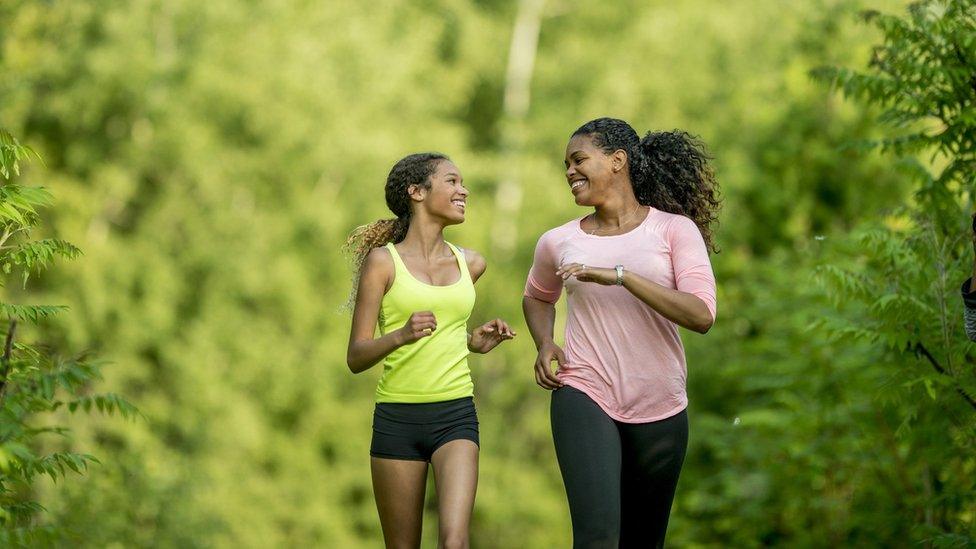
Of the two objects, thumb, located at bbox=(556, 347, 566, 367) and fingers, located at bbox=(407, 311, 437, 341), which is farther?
thumb, located at bbox=(556, 347, 566, 367)

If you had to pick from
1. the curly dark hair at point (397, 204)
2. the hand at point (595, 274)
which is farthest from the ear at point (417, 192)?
the hand at point (595, 274)

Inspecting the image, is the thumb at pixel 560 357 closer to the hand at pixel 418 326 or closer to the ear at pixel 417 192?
the hand at pixel 418 326

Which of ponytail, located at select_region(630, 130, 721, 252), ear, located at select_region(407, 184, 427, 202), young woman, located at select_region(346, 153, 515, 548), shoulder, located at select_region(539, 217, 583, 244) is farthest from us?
ear, located at select_region(407, 184, 427, 202)

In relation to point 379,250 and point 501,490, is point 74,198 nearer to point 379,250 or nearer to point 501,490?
point 501,490

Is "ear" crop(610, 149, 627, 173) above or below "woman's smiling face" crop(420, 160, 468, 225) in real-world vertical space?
above

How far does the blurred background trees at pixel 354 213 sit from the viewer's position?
53.0ft

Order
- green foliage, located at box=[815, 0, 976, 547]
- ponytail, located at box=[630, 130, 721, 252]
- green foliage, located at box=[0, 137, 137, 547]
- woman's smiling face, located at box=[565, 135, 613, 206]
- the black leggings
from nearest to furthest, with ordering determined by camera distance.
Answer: green foliage, located at box=[0, 137, 137, 547]
the black leggings
woman's smiling face, located at box=[565, 135, 613, 206]
ponytail, located at box=[630, 130, 721, 252]
green foliage, located at box=[815, 0, 976, 547]

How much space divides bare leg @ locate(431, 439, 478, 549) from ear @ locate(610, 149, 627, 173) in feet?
4.75

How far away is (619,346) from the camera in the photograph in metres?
6.00

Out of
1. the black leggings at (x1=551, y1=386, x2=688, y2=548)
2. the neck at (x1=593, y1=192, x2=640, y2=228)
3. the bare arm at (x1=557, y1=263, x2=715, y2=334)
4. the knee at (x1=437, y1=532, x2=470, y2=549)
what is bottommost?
the knee at (x1=437, y1=532, x2=470, y2=549)

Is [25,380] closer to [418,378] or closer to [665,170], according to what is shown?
[418,378]

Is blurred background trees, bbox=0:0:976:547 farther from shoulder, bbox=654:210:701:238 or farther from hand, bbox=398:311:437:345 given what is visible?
hand, bbox=398:311:437:345

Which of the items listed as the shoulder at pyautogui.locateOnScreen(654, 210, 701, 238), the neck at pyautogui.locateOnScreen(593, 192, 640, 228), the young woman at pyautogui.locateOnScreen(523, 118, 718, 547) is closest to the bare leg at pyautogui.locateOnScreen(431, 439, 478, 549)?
the young woman at pyautogui.locateOnScreen(523, 118, 718, 547)

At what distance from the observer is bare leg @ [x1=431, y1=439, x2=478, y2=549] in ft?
19.1
